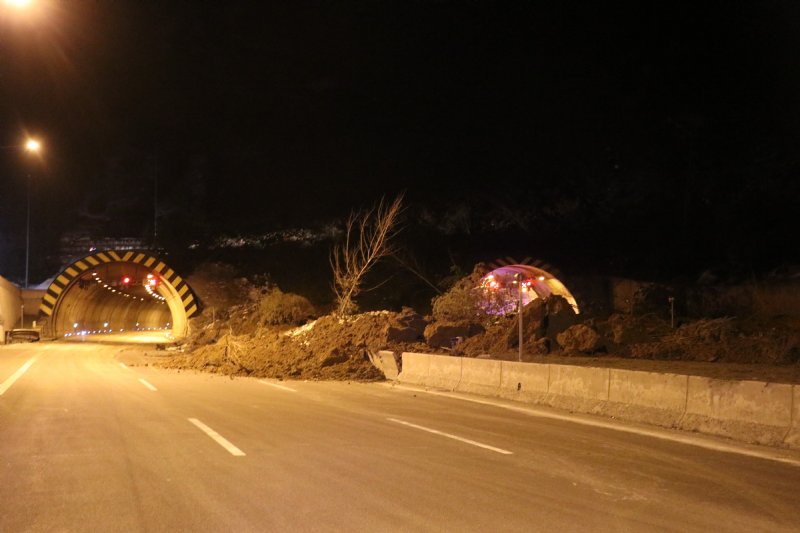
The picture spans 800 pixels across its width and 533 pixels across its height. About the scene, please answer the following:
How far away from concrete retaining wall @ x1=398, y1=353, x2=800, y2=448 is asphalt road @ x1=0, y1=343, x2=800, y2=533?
1.14 m

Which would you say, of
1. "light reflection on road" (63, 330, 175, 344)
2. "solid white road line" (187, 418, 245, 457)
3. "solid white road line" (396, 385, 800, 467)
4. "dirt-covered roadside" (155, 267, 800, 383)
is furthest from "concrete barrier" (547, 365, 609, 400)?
"light reflection on road" (63, 330, 175, 344)

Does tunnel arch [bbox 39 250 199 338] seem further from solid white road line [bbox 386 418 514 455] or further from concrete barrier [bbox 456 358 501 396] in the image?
solid white road line [bbox 386 418 514 455]

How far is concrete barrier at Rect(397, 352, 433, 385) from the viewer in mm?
20812

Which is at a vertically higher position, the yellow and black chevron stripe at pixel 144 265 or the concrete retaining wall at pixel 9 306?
the yellow and black chevron stripe at pixel 144 265

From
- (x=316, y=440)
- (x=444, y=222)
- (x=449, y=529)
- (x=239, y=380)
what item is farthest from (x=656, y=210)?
(x=449, y=529)

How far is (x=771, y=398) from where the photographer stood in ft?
37.3

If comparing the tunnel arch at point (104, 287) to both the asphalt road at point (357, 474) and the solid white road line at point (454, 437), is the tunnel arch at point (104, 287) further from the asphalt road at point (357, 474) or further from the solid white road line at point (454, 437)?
the solid white road line at point (454, 437)

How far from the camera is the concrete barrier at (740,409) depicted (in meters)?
11.2

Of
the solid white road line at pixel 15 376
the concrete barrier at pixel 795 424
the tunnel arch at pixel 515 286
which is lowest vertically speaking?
the solid white road line at pixel 15 376

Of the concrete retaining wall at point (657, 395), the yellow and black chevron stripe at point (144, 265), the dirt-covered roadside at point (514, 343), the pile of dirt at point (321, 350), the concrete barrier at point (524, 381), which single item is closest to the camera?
the concrete retaining wall at point (657, 395)

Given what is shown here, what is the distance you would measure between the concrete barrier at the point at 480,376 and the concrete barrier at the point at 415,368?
Answer: 1.70m

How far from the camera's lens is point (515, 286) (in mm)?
31844

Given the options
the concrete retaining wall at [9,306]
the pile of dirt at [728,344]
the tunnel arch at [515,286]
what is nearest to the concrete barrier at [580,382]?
the pile of dirt at [728,344]

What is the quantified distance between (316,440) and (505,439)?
295 centimetres
